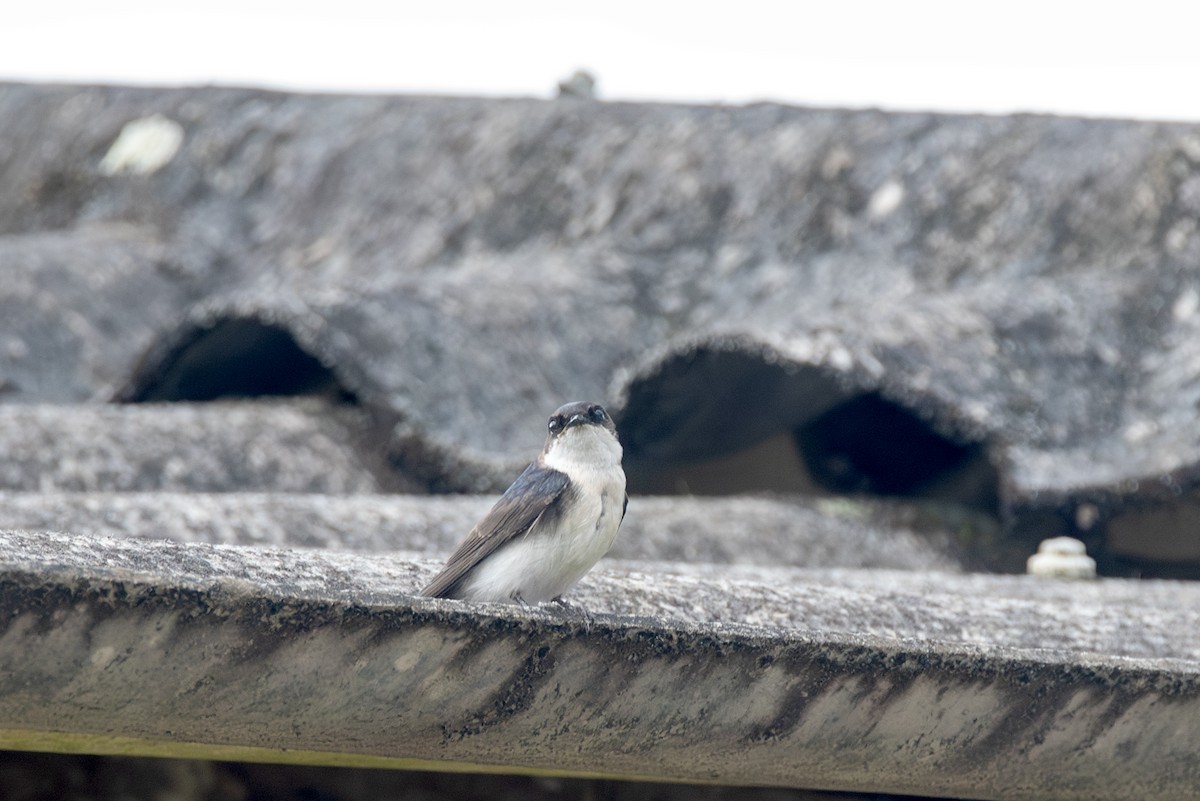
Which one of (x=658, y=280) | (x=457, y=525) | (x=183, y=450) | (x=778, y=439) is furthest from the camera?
(x=658, y=280)

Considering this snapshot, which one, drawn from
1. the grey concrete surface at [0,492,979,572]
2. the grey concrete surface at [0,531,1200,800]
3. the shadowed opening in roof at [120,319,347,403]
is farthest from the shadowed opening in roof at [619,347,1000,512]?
the grey concrete surface at [0,531,1200,800]

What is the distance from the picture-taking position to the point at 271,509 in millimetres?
4734

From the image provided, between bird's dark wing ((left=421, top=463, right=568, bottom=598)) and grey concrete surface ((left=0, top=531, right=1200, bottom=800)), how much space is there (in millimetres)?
86

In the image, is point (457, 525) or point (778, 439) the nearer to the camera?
point (457, 525)

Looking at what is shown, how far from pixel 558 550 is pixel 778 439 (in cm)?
387

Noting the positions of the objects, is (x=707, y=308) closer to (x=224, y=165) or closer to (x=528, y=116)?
(x=528, y=116)

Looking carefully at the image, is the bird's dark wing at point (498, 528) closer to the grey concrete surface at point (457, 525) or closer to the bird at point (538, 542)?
the bird at point (538, 542)

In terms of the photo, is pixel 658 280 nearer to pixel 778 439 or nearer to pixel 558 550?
pixel 778 439

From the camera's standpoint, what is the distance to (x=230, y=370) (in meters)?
7.19

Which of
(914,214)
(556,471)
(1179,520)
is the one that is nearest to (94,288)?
(914,214)

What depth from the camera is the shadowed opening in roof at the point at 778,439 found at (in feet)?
20.5

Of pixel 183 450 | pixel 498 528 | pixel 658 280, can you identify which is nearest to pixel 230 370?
pixel 183 450

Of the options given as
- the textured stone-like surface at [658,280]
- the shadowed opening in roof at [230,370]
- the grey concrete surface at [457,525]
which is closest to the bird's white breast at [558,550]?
the grey concrete surface at [457,525]

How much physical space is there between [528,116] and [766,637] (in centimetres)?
829
